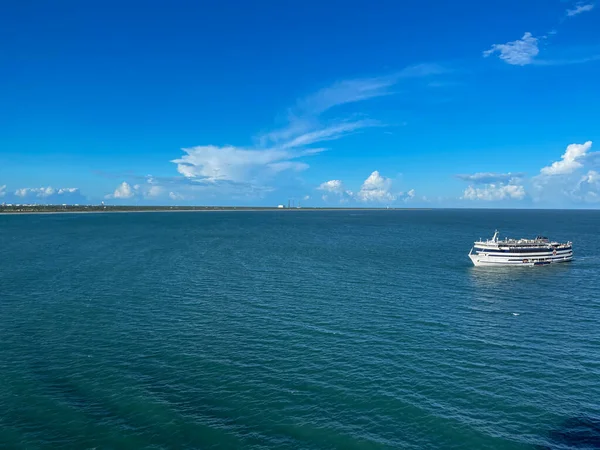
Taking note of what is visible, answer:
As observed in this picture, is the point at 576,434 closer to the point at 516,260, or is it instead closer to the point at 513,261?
the point at 513,261

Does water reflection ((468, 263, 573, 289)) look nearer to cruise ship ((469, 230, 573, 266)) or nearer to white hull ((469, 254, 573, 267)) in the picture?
white hull ((469, 254, 573, 267))

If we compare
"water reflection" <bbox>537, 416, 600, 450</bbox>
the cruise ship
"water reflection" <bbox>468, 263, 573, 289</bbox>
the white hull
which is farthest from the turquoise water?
the cruise ship

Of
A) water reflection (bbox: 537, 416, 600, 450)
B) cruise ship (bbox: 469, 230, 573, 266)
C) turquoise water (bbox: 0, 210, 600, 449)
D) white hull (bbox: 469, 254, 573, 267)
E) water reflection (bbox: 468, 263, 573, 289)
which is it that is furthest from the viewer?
cruise ship (bbox: 469, 230, 573, 266)

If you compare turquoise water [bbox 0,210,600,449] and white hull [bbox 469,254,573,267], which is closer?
turquoise water [bbox 0,210,600,449]

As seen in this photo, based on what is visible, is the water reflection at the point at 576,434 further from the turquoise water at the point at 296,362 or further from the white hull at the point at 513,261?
the white hull at the point at 513,261

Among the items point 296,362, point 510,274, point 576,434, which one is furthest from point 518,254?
point 296,362

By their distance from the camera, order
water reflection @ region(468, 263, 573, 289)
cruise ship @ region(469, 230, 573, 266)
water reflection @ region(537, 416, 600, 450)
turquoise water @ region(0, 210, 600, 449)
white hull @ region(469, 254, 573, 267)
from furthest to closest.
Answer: cruise ship @ region(469, 230, 573, 266)
white hull @ region(469, 254, 573, 267)
water reflection @ region(468, 263, 573, 289)
turquoise water @ region(0, 210, 600, 449)
water reflection @ region(537, 416, 600, 450)

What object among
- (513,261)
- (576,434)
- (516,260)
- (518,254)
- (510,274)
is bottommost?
(576,434)

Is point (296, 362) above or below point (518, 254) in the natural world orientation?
below

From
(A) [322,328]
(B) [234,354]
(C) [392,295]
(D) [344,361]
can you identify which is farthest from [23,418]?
(C) [392,295]

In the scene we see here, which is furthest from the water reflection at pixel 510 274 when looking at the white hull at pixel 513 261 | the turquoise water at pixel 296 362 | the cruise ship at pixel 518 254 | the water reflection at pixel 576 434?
the water reflection at pixel 576 434
